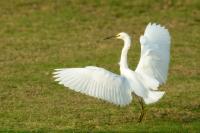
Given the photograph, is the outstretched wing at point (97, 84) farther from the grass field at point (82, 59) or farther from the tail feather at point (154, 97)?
the grass field at point (82, 59)

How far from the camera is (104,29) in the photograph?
22.0 m

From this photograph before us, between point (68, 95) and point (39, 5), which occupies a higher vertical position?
point (39, 5)

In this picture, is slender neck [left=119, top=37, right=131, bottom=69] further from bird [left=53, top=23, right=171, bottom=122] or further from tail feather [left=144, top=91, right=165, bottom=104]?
tail feather [left=144, top=91, right=165, bottom=104]

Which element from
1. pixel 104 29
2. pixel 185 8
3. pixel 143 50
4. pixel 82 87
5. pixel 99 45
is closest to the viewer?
pixel 82 87

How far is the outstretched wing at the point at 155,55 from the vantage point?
12562 millimetres

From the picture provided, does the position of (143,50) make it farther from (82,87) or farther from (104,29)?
(104,29)

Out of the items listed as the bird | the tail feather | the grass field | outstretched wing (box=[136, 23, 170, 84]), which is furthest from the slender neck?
the tail feather

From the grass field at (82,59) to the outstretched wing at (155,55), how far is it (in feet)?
2.27

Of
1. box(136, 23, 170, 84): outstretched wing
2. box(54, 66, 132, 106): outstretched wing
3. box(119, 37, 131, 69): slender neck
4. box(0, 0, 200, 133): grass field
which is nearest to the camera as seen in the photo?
box(54, 66, 132, 106): outstretched wing

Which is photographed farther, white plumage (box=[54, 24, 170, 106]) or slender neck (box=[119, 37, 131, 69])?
slender neck (box=[119, 37, 131, 69])

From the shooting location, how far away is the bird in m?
11.3

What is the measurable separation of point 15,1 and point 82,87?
45.4 feet

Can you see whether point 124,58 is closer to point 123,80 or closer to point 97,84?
point 123,80

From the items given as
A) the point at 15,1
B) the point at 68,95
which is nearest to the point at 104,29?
the point at 15,1
